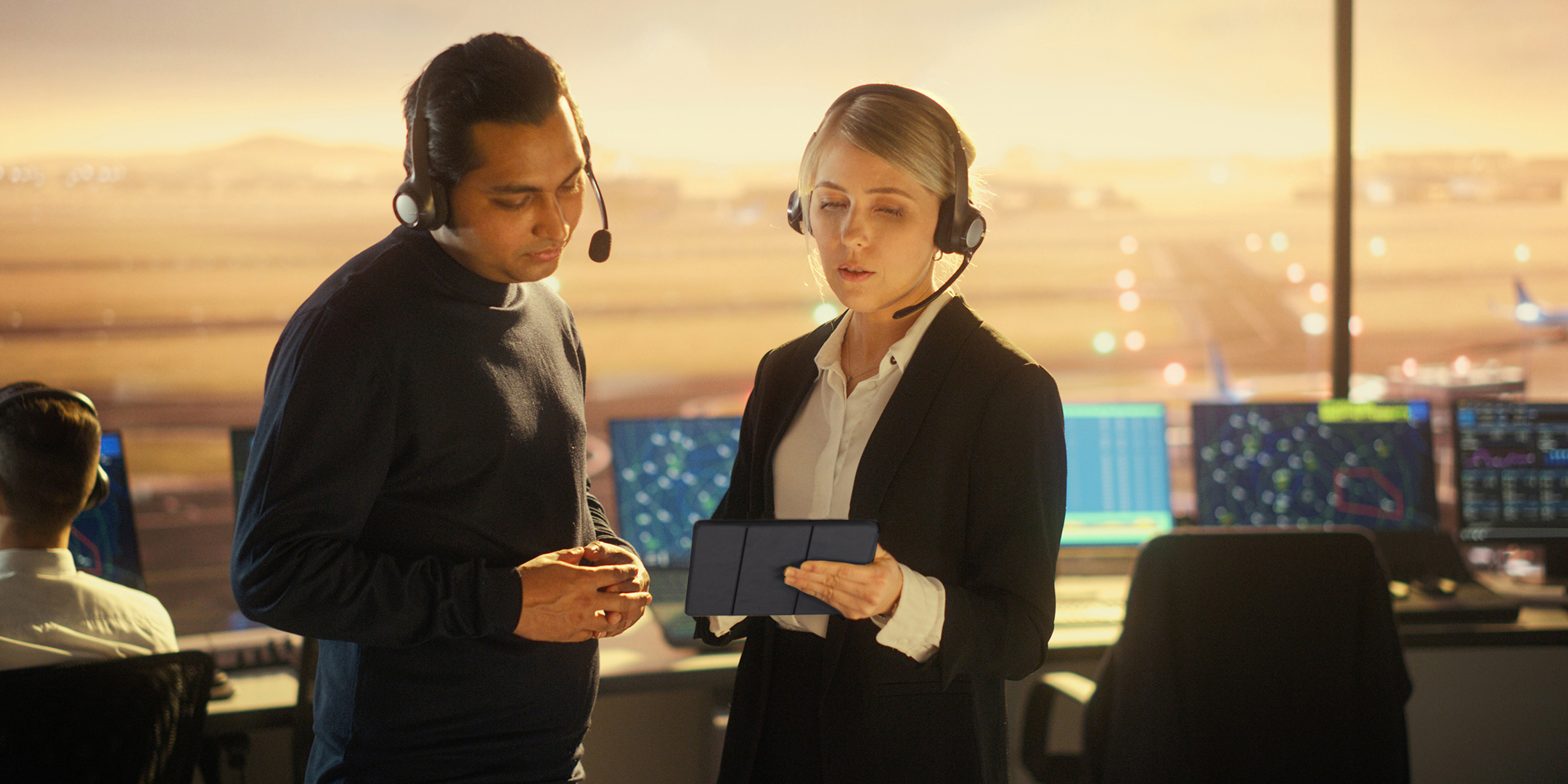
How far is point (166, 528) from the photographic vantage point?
2.56 metres

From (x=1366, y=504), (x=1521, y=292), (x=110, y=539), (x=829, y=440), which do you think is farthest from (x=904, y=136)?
(x=1521, y=292)

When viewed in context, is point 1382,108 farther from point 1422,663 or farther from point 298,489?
point 298,489

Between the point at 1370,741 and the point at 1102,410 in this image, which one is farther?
the point at 1102,410

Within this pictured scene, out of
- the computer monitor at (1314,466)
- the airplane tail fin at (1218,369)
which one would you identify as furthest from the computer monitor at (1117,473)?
the airplane tail fin at (1218,369)

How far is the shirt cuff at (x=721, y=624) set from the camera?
135 centimetres

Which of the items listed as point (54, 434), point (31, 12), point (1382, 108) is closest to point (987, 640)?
point (54, 434)

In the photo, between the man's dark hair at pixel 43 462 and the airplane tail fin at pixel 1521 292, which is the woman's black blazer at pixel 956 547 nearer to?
the man's dark hair at pixel 43 462

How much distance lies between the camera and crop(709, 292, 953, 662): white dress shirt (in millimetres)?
1271

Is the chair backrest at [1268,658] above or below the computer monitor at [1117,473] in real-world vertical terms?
below

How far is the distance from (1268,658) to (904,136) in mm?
1126

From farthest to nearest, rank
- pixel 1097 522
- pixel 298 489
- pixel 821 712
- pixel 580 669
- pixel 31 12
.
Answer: pixel 1097 522 → pixel 31 12 → pixel 580 669 → pixel 821 712 → pixel 298 489

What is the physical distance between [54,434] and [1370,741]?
2.28m

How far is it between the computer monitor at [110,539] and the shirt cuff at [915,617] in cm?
179

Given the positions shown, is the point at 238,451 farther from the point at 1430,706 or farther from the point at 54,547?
the point at 1430,706
